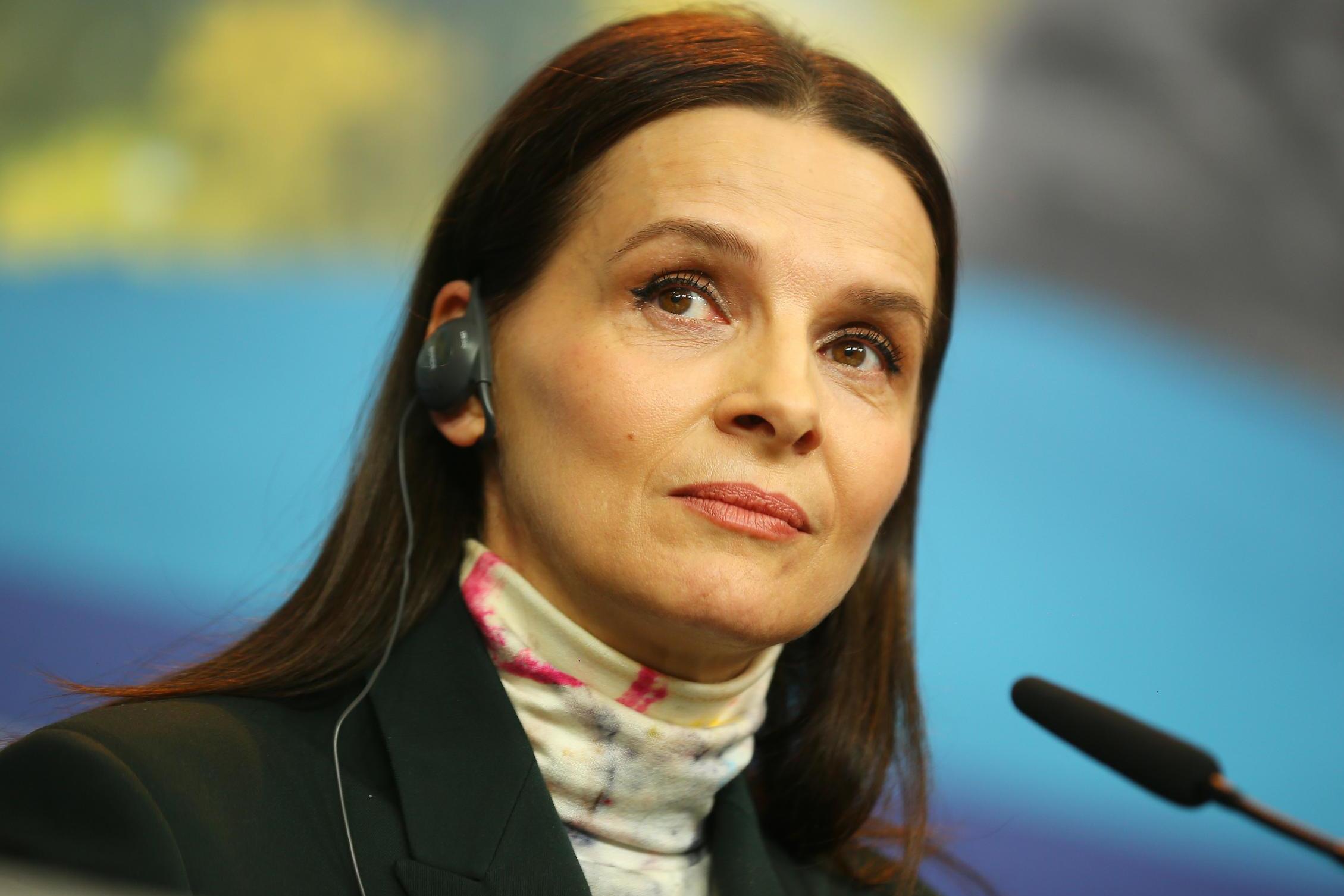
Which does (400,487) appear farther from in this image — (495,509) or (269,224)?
(269,224)

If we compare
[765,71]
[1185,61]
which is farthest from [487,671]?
[1185,61]

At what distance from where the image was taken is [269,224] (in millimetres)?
2426

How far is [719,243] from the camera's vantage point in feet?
5.16

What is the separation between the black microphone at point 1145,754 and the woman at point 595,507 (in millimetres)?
377

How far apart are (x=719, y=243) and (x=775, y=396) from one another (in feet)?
0.69

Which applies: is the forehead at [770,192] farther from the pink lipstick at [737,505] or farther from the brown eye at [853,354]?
the pink lipstick at [737,505]

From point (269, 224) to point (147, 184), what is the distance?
0.21m

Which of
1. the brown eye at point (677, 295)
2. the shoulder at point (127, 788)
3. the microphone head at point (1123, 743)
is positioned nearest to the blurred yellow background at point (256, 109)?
the brown eye at point (677, 295)

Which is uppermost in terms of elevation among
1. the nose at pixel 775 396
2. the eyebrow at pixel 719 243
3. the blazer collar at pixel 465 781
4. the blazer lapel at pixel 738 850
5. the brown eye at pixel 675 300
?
the eyebrow at pixel 719 243

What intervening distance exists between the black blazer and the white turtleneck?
0.04 metres

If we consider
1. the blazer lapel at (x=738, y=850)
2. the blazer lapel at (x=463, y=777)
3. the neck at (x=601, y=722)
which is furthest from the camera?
the blazer lapel at (x=738, y=850)

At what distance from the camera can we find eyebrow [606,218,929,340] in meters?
1.57

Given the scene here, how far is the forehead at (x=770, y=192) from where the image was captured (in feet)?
5.21

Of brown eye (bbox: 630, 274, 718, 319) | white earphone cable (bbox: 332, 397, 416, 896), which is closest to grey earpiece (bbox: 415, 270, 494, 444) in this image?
white earphone cable (bbox: 332, 397, 416, 896)
